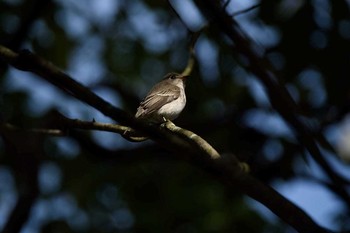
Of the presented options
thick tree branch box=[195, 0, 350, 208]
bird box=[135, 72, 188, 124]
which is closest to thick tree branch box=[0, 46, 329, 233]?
thick tree branch box=[195, 0, 350, 208]

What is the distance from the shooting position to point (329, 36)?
5.12m

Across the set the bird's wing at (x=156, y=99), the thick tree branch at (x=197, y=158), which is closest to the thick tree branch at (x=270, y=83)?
the thick tree branch at (x=197, y=158)

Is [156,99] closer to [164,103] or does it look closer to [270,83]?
[164,103]

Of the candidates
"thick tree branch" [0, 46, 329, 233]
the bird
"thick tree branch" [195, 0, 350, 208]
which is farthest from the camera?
the bird

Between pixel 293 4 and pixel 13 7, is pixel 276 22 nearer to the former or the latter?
pixel 293 4

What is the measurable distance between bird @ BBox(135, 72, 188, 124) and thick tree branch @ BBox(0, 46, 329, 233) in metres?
3.15

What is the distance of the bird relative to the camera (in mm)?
6133

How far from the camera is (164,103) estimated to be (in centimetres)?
630

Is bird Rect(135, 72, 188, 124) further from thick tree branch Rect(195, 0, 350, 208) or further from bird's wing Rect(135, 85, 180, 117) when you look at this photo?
thick tree branch Rect(195, 0, 350, 208)

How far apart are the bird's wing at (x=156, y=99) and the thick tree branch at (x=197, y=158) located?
3530mm

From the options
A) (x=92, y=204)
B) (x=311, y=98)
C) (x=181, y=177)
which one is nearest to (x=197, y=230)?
(x=181, y=177)

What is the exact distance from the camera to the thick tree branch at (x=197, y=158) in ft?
7.90

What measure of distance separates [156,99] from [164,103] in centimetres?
15

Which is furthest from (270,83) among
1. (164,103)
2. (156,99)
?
(156,99)
